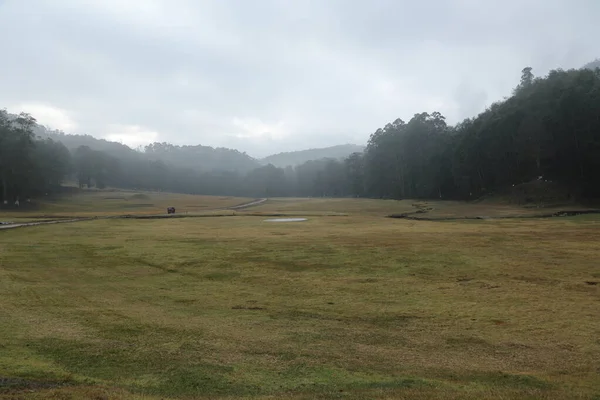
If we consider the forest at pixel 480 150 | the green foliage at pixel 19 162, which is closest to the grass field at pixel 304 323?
the forest at pixel 480 150

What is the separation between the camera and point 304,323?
11.9 metres

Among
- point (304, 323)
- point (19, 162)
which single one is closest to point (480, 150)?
point (304, 323)

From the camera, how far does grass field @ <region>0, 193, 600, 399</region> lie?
7.79 meters

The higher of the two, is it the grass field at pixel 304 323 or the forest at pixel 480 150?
the forest at pixel 480 150

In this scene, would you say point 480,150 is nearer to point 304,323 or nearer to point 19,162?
point 304,323

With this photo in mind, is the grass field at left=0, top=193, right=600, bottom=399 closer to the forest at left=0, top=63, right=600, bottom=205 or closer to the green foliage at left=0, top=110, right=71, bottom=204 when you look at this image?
the forest at left=0, top=63, right=600, bottom=205

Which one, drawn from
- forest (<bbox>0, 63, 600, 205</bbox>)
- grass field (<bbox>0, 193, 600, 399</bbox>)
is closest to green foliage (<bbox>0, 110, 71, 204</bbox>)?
forest (<bbox>0, 63, 600, 205</bbox>)

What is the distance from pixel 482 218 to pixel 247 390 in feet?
147

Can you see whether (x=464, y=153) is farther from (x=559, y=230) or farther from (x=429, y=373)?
(x=429, y=373)

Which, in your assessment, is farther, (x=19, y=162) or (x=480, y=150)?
(x=480, y=150)

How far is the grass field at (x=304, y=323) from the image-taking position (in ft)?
25.6

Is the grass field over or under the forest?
under

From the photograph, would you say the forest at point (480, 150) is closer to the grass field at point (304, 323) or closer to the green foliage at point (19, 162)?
the green foliage at point (19, 162)

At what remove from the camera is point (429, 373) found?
842 centimetres
